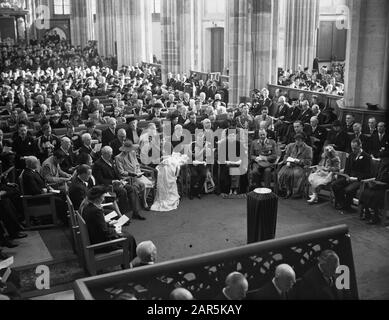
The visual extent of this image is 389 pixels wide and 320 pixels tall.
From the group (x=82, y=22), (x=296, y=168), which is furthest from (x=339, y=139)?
(x=82, y=22)

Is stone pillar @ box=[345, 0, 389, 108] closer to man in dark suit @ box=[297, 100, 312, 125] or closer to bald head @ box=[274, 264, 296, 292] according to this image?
man in dark suit @ box=[297, 100, 312, 125]

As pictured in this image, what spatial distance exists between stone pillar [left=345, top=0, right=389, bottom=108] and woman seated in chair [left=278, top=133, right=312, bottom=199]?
2.66 metres

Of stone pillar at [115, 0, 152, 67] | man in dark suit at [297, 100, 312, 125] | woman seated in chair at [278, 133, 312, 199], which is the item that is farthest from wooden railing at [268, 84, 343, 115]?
stone pillar at [115, 0, 152, 67]

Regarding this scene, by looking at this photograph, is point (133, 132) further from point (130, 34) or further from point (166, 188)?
point (130, 34)

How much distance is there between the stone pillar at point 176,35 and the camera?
76.6 feet

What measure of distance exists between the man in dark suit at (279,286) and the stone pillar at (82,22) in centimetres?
3717

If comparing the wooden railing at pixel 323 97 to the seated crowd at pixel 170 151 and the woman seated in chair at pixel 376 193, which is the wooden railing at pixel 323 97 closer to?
the seated crowd at pixel 170 151

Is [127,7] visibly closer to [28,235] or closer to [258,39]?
[258,39]

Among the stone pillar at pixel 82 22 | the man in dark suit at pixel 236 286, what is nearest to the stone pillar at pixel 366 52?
the man in dark suit at pixel 236 286

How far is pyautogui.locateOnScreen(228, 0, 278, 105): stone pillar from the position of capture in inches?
654

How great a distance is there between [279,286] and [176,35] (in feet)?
65.7
